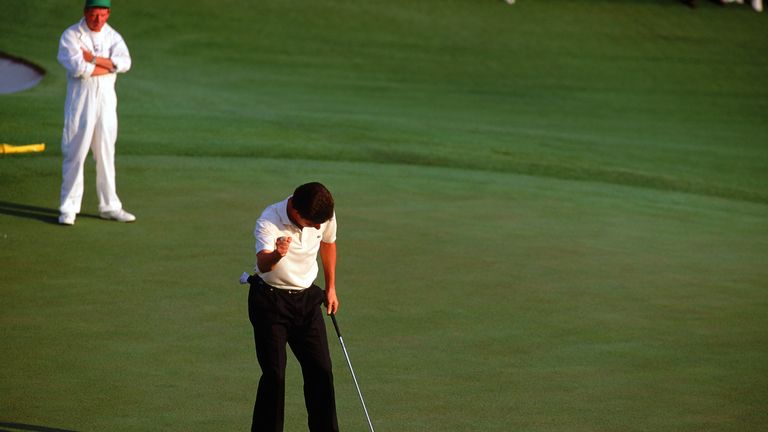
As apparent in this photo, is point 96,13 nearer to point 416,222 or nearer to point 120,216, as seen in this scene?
point 120,216

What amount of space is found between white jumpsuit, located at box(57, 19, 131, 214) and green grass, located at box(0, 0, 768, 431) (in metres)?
0.40

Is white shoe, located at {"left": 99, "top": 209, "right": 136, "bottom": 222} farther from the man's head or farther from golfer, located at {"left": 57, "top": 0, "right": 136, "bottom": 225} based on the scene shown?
the man's head

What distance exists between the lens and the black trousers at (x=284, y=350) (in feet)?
22.6

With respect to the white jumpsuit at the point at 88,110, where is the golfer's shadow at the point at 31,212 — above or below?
below

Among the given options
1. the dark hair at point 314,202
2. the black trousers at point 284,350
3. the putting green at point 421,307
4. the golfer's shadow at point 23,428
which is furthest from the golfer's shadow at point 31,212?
the dark hair at point 314,202

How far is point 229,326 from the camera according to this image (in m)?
9.47

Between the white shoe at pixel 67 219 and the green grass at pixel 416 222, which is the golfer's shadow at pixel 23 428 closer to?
the green grass at pixel 416 222

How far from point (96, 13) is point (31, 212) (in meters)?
2.27

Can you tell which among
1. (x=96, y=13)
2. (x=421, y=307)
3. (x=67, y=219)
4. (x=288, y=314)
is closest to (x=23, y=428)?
(x=288, y=314)

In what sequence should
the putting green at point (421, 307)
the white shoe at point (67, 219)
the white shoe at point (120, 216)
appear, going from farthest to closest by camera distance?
the white shoe at point (120, 216), the white shoe at point (67, 219), the putting green at point (421, 307)

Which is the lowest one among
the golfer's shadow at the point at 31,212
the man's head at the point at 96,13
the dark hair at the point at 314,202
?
the golfer's shadow at the point at 31,212

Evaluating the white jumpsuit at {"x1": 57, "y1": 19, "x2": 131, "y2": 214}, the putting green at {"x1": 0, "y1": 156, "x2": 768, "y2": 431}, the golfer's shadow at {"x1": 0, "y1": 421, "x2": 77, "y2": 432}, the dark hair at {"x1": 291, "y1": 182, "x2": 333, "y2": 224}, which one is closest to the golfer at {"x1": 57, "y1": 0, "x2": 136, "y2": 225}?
the white jumpsuit at {"x1": 57, "y1": 19, "x2": 131, "y2": 214}

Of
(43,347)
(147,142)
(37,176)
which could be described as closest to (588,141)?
(147,142)

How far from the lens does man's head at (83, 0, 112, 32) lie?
1210 cm
